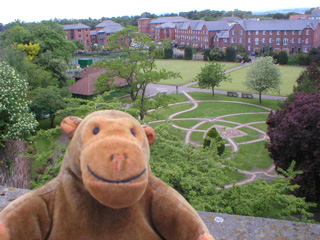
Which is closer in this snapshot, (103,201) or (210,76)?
(103,201)

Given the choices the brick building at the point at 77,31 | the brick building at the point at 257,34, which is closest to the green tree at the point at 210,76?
the brick building at the point at 257,34

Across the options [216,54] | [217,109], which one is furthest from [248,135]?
[216,54]

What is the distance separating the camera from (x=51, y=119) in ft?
83.3

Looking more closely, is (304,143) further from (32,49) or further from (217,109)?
(32,49)

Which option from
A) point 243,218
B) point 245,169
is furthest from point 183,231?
point 245,169

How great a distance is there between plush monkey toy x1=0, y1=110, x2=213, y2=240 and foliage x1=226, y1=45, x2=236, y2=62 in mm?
61836

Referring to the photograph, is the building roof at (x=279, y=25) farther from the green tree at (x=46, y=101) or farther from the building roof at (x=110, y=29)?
the green tree at (x=46, y=101)

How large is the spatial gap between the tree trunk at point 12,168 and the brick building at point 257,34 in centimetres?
4291

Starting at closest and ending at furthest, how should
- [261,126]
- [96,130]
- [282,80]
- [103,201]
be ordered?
1. [103,201]
2. [96,130]
3. [261,126]
4. [282,80]

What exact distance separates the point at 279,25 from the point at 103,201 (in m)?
70.6

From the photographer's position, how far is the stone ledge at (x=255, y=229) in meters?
5.39

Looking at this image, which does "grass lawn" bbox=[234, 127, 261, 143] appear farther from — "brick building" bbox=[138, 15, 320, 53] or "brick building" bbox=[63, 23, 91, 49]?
"brick building" bbox=[63, 23, 91, 49]

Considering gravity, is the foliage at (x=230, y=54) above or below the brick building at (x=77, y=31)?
below

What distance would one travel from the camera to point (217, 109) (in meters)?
30.5
